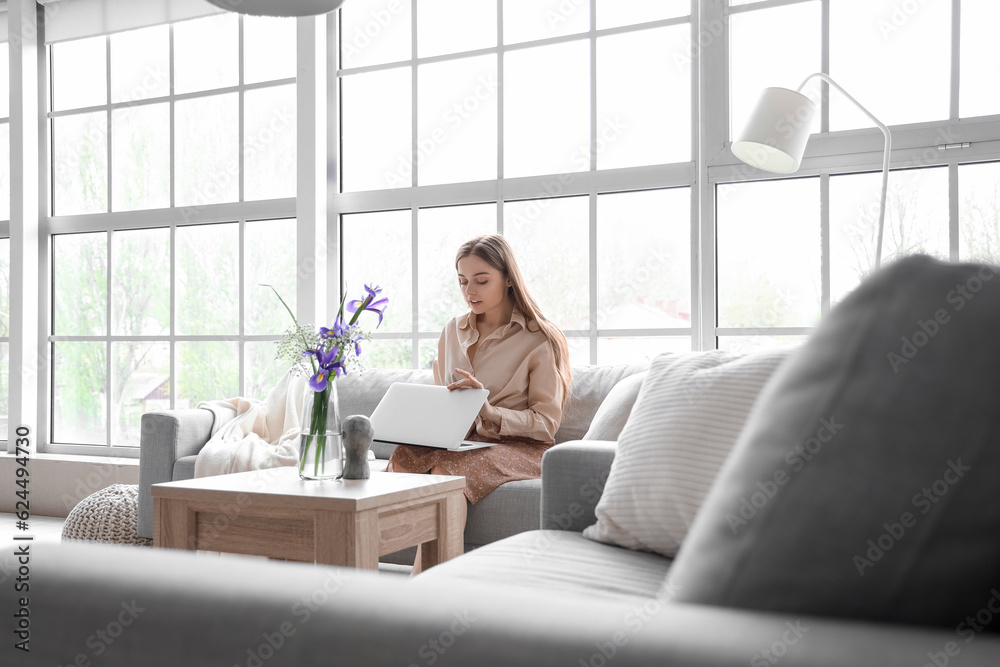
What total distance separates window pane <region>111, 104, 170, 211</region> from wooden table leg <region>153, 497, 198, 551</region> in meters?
3.20

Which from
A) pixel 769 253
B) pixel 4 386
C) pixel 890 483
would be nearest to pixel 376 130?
pixel 769 253

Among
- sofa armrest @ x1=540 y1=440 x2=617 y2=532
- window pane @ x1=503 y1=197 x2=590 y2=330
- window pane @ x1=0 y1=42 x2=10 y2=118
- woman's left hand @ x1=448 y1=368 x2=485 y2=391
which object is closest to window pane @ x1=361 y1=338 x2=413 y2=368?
window pane @ x1=503 y1=197 x2=590 y2=330

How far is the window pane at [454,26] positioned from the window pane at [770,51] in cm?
122

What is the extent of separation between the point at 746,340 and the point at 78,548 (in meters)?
3.26

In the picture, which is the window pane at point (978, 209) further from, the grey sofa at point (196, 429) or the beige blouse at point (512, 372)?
the beige blouse at point (512, 372)

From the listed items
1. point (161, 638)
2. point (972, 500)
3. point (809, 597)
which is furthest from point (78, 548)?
point (972, 500)

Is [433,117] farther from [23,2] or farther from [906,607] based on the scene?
[906,607]

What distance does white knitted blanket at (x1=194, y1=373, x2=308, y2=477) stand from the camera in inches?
125

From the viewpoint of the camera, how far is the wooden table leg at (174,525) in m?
2.10

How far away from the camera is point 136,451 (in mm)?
4766

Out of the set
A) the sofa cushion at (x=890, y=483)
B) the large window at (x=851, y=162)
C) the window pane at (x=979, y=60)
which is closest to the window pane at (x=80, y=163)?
the large window at (x=851, y=162)

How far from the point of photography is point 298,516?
197cm

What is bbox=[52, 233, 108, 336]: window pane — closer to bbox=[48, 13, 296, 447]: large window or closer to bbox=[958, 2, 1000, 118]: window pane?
bbox=[48, 13, 296, 447]: large window

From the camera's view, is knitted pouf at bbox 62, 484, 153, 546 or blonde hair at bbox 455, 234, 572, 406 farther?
knitted pouf at bbox 62, 484, 153, 546
